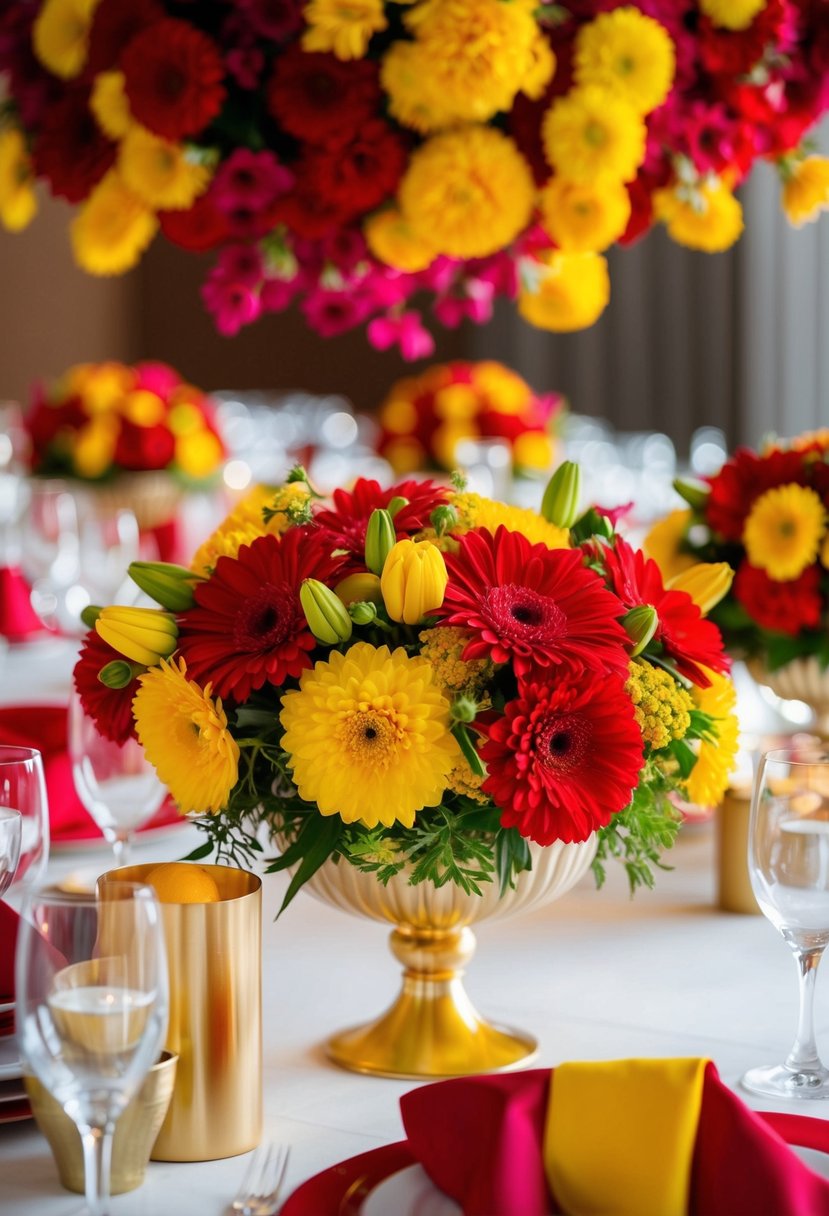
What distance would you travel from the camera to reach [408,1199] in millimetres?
798

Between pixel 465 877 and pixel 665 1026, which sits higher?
pixel 465 877

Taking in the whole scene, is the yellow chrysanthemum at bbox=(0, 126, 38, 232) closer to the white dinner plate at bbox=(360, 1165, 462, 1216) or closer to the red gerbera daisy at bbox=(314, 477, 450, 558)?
the red gerbera daisy at bbox=(314, 477, 450, 558)

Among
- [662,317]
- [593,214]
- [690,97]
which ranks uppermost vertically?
[662,317]

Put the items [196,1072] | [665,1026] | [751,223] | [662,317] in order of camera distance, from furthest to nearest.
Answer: [662,317] < [751,223] < [665,1026] < [196,1072]

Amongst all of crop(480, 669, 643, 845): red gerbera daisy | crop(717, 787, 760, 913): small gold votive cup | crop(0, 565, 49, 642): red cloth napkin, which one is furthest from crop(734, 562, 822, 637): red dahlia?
crop(0, 565, 49, 642): red cloth napkin

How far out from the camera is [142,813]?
4.11 feet

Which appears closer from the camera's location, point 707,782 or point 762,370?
point 707,782

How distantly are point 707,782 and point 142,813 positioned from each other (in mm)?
473

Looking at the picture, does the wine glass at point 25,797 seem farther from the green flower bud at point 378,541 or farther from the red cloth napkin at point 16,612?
the red cloth napkin at point 16,612

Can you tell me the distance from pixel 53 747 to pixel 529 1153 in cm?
92

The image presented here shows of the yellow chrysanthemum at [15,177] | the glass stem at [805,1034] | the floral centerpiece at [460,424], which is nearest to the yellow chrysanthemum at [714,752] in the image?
the glass stem at [805,1034]

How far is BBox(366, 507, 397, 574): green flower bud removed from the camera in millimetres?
935

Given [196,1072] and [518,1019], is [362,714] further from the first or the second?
[518,1019]

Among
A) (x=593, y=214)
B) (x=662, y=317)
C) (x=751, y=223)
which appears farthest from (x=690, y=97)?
(x=662, y=317)
